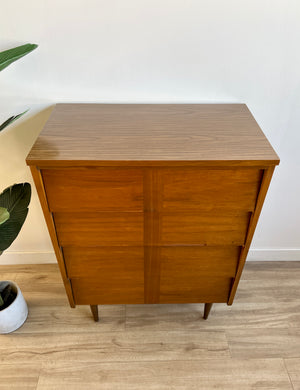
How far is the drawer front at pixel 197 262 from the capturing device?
1.09 metres

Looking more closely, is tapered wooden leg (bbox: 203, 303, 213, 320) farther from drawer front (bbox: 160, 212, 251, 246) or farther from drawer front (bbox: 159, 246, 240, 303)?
drawer front (bbox: 160, 212, 251, 246)

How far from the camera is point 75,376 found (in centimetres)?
122

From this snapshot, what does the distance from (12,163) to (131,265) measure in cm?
70

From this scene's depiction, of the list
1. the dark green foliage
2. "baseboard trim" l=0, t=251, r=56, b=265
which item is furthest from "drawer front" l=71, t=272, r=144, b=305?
"baseboard trim" l=0, t=251, r=56, b=265

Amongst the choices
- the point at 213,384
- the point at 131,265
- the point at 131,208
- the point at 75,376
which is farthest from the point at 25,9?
the point at 213,384

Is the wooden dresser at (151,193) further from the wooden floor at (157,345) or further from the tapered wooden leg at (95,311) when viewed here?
the wooden floor at (157,345)

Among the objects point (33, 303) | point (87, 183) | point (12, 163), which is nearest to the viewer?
point (87, 183)

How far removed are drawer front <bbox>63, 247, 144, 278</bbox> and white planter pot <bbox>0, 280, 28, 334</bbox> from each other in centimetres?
38

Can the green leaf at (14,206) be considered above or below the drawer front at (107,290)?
above

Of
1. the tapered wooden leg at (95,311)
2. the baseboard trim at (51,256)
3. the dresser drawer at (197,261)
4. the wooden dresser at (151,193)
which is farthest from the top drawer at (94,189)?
the baseboard trim at (51,256)

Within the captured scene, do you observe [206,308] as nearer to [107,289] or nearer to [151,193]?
[107,289]

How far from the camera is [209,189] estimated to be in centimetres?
92

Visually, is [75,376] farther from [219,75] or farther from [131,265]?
[219,75]

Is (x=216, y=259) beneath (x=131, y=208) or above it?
beneath
